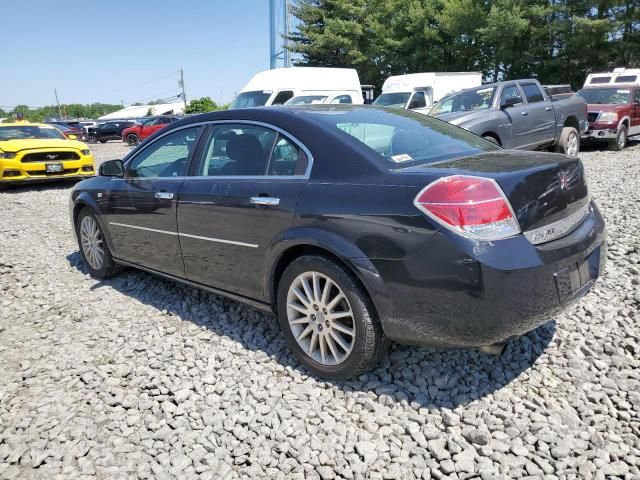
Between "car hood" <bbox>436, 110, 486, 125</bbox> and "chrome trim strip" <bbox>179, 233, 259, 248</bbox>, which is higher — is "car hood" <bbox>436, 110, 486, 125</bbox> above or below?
above

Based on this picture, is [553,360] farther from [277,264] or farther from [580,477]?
[277,264]

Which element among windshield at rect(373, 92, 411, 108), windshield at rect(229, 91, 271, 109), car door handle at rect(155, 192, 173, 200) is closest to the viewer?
car door handle at rect(155, 192, 173, 200)

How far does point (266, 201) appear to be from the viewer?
10.1 feet

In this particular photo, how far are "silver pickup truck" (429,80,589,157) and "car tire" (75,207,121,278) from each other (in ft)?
19.8

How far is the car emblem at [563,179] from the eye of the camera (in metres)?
2.72

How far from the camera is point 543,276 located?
2412 mm

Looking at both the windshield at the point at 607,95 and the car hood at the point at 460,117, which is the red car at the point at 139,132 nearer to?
the windshield at the point at 607,95

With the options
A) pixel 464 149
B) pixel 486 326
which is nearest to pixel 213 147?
pixel 464 149

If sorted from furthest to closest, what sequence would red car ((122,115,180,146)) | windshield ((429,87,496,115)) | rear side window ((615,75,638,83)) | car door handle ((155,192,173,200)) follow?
red car ((122,115,180,146)) → rear side window ((615,75,638,83)) → windshield ((429,87,496,115)) → car door handle ((155,192,173,200))

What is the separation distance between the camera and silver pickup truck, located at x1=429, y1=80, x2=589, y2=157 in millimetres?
8992

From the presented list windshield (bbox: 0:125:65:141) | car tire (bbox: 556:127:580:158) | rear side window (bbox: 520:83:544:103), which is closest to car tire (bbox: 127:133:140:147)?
windshield (bbox: 0:125:65:141)

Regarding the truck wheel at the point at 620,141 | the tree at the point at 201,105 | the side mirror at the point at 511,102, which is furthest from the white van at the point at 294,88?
the tree at the point at 201,105

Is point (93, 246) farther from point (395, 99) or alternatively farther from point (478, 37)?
point (478, 37)

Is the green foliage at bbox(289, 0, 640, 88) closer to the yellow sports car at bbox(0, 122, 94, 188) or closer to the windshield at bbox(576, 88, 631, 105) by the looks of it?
the windshield at bbox(576, 88, 631, 105)
